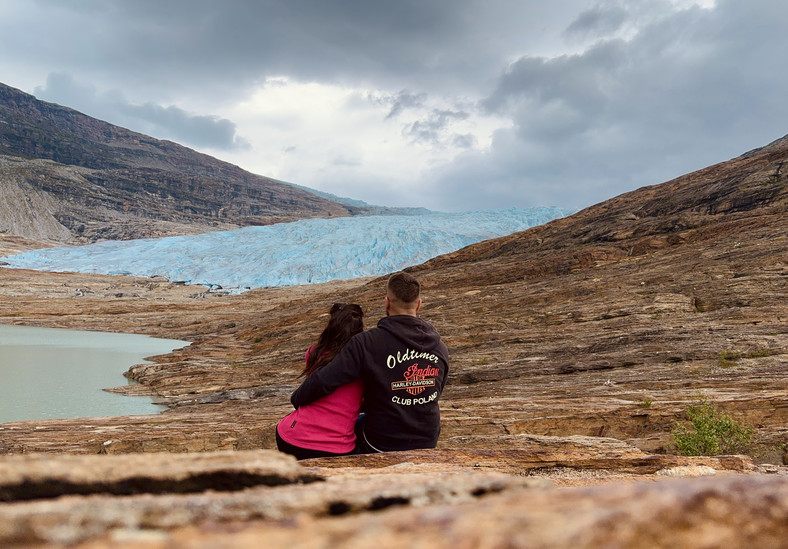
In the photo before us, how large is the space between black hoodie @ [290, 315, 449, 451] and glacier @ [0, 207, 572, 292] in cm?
7484

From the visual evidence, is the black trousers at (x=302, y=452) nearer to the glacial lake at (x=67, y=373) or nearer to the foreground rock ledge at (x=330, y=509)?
the foreground rock ledge at (x=330, y=509)

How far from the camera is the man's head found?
6.02 metres

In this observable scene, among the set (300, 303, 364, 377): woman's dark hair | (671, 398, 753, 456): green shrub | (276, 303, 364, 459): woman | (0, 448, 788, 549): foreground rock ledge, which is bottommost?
(671, 398, 753, 456): green shrub

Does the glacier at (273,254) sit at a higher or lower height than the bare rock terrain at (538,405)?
higher

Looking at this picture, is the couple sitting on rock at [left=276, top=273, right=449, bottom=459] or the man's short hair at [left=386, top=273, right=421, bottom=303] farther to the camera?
the man's short hair at [left=386, top=273, right=421, bottom=303]

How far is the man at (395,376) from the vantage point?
5.78m

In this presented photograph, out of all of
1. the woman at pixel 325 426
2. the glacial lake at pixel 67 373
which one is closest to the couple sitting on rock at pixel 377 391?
the woman at pixel 325 426

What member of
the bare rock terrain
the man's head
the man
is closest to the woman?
the man

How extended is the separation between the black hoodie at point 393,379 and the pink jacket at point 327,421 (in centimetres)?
13

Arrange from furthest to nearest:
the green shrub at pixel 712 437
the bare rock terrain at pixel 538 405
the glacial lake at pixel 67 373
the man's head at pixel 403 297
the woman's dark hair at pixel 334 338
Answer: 1. the glacial lake at pixel 67 373
2. the green shrub at pixel 712 437
3. the woman's dark hair at pixel 334 338
4. the man's head at pixel 403 297
5. the bare rock terrain at pixel 538 405

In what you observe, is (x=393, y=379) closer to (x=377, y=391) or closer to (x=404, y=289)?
(x=377, y=391)

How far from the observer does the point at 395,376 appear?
5922mm

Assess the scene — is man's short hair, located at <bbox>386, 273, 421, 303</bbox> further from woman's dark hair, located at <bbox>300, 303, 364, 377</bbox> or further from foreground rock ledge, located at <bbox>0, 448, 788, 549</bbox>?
foreground rock ledge, located at <bbox>0, 448, 788, 549</bbox>

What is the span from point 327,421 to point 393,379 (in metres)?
0.95
